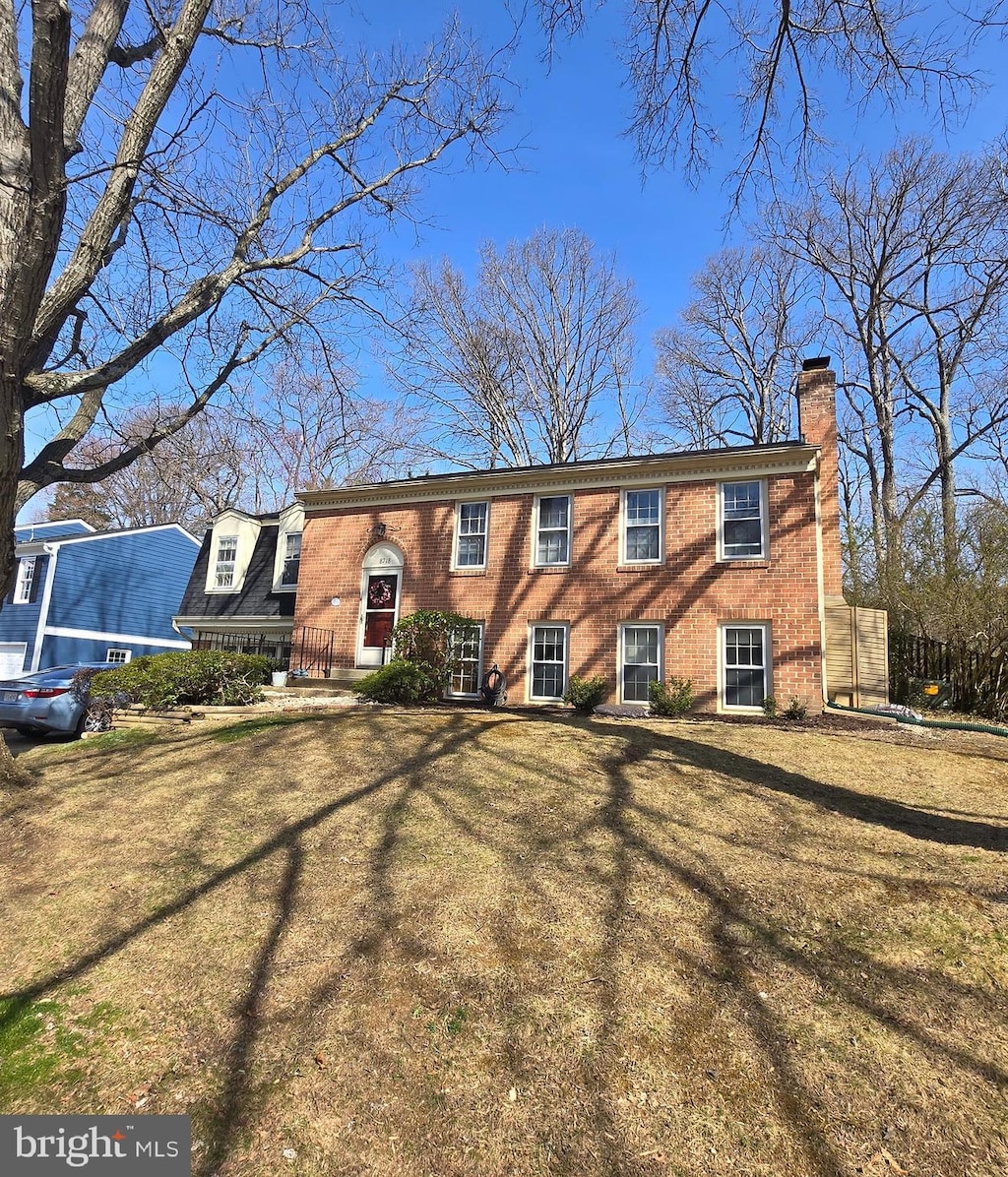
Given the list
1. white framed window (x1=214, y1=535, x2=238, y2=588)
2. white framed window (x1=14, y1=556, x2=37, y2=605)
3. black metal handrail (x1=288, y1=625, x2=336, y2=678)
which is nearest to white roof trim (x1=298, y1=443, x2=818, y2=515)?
black metal handrail (x1=288, y1=625, x2=336, y2=678)

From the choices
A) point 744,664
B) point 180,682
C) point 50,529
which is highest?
point 50,529

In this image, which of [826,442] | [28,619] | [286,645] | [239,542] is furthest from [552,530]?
[28,619]

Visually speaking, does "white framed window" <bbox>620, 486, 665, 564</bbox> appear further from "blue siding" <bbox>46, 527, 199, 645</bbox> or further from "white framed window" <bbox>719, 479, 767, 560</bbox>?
"blue siding" <bbox>46, 527, 199, 645</bbox>

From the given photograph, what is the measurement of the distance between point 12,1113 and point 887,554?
1844 centimetres

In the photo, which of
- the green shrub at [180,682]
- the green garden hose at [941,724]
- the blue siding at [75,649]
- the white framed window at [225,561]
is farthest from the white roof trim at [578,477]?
the blue siding at [75,649]

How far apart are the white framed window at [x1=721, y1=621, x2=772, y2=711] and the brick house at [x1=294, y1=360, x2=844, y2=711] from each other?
0.08 ft

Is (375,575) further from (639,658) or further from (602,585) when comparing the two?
(639,658)

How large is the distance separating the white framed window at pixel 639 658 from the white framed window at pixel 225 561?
13.2 metres

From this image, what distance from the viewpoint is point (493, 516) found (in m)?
15.2

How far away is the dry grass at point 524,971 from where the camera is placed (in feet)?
8.46

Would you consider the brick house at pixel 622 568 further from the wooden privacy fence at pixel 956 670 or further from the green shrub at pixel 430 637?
the wooden privacy fence at pixel 956 670

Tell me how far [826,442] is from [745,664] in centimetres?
523

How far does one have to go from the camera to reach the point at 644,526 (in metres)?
13.7

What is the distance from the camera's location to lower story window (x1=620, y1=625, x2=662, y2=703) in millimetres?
13102
